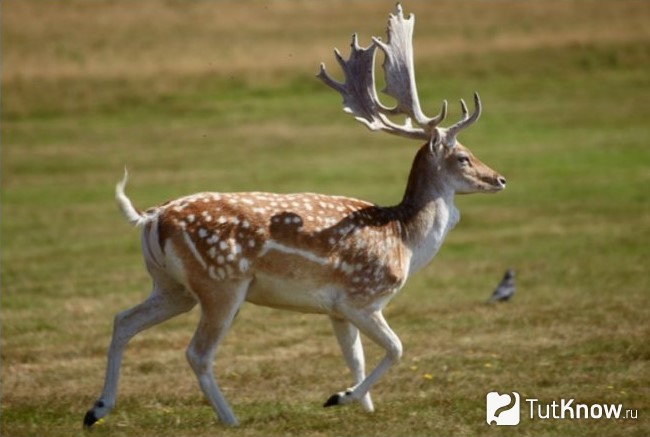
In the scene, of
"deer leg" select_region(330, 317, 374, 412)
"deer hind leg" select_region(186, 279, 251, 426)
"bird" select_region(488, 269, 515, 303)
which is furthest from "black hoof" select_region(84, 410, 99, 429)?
"bird" select_region(488, 269, 515, 303)

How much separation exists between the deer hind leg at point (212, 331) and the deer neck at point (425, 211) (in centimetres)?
149

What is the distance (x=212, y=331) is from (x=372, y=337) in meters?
1.17

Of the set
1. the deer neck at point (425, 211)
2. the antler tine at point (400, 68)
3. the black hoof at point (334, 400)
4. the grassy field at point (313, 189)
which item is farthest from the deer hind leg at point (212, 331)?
the antler tine at point (400, 68)

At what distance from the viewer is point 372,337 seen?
9.91m

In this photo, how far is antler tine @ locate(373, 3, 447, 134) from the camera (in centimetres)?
1081

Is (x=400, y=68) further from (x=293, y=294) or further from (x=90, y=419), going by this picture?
(x=90, y=419)

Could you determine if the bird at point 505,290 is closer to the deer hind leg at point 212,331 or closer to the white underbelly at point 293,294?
the white underbelly at point 293,294

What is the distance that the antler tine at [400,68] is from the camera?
35.5 feet

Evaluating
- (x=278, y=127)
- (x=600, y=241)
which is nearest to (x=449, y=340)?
(x=600, y=241)

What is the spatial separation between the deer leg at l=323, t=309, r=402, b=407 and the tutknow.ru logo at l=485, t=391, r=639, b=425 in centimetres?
80

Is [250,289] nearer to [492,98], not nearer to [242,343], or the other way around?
[242,343]

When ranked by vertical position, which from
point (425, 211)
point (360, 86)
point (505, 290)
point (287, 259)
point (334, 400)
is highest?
point (360, 86)

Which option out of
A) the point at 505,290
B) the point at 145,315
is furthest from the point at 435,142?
the point at 505,290

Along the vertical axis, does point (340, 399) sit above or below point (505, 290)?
above
